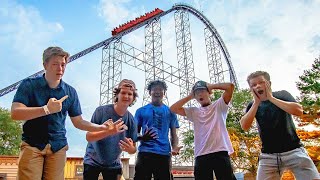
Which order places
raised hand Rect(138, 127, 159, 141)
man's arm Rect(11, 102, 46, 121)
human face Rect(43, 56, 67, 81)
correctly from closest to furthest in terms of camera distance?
man's arm Rect(11, 102, 46, 121) < human face Rect(43, 56, 67, 81) < raised hand Rect(138, 127, 159, 141)

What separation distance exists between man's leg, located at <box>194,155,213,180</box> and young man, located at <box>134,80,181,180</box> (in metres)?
0.39

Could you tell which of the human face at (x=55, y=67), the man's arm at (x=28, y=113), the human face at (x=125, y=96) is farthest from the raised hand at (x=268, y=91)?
the man's arm at (x=28, y=113)

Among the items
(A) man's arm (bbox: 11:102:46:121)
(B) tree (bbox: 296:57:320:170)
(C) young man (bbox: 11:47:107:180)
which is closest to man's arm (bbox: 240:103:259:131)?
(C) young man (bbox: 11:47:107:180)

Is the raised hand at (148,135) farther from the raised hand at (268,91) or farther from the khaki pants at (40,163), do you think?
the raised hand at (268,91)

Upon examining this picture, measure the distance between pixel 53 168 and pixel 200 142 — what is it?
161 cm

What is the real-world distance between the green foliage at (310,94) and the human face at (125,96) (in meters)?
14.8

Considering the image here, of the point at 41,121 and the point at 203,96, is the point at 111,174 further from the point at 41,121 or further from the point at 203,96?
the point at 203,96

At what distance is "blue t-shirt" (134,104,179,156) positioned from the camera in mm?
3685

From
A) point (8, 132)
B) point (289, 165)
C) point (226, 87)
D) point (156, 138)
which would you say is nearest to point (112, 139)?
point (156, 138)

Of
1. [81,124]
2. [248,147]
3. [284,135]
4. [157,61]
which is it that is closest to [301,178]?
[284,135]

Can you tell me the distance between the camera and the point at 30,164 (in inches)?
95.4

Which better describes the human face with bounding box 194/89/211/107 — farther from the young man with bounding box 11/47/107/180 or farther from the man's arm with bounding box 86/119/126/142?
the young man with bounding box 11/47/107/180

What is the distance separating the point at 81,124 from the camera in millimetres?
2906

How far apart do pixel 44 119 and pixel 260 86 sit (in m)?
2.00
